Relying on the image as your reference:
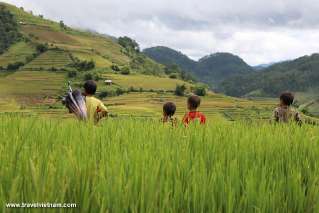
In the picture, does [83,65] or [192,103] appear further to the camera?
[83,65]

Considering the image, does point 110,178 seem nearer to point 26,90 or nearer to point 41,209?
point 41,209

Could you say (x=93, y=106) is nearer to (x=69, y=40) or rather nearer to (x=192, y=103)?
(x=192, y=103)

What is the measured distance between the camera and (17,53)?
465 feet

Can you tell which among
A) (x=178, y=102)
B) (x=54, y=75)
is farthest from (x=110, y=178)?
(x=54, y=75)

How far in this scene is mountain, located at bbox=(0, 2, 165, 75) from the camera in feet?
443

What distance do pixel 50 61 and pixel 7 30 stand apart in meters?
28.5

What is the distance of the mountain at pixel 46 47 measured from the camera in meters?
135

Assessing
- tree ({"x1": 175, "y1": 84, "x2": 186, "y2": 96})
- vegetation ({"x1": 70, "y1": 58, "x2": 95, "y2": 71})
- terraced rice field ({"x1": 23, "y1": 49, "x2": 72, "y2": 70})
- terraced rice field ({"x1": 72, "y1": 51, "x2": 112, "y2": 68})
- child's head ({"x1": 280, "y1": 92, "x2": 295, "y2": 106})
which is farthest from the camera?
terraced rice field ({"x1": 72, "y1": 51, "x2": 112, "y2": 68})

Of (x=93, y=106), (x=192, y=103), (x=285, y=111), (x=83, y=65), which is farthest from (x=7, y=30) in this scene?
(x=192, y=103)

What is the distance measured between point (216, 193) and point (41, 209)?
818 mm

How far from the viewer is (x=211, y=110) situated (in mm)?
103000

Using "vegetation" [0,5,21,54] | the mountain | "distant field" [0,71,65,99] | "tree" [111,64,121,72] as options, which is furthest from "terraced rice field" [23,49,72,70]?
"vegetation" [0,5,21,54]

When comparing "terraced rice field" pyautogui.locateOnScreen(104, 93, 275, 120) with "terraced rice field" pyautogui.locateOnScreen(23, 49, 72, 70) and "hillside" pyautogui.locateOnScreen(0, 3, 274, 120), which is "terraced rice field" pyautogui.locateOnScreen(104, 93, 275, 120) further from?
"terraced rice field" pyautogui.locateOnScreen(23, 49, 72, 70)

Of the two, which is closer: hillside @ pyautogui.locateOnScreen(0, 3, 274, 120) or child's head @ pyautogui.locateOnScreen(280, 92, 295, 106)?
child's head @ pyautogui.locateOnScreen(280, 92, 295, 106)
